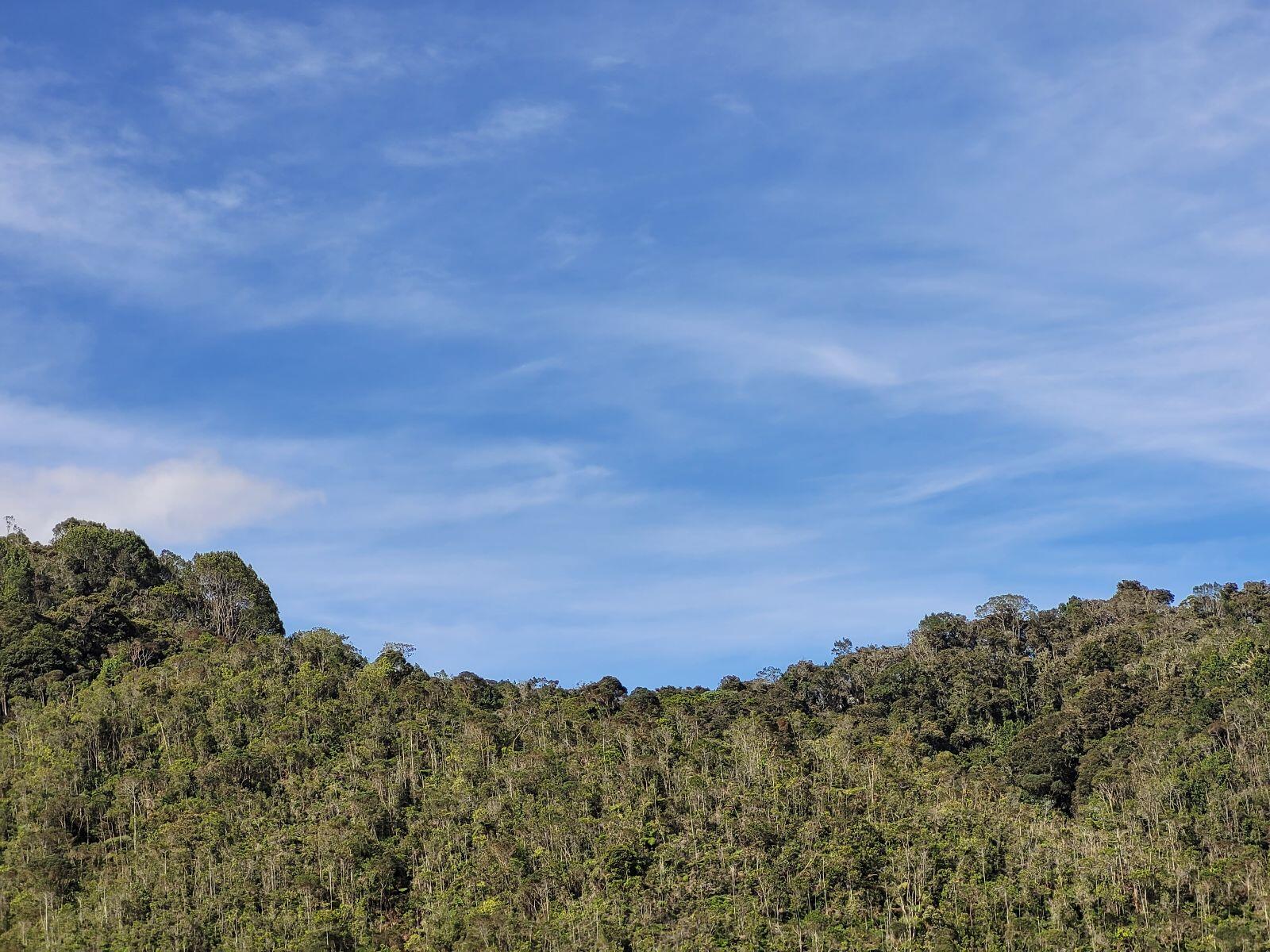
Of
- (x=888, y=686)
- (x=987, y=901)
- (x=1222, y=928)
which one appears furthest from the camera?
(x=888, y=686)

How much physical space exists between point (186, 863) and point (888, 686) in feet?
220

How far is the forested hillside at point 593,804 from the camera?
64.8m

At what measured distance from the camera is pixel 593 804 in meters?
76.8

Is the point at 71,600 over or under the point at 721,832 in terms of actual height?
over

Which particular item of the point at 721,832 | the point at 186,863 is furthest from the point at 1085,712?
the point at 186,863

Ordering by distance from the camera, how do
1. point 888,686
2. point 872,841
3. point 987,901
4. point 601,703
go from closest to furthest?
point 987,901, point 872,841, point 601,703, point 888,686

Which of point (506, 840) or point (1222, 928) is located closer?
point (1222, 928)

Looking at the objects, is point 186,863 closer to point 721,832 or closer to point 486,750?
point 486,750

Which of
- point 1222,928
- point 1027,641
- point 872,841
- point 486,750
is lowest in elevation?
point 1222,928

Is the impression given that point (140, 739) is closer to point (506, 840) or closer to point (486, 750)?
point (486, 750)

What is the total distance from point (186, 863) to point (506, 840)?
60.6 ft

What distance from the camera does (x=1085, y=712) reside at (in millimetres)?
97375

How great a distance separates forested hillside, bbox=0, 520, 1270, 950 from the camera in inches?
2549

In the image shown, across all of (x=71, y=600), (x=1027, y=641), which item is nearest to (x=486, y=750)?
(x=71, y=600)
